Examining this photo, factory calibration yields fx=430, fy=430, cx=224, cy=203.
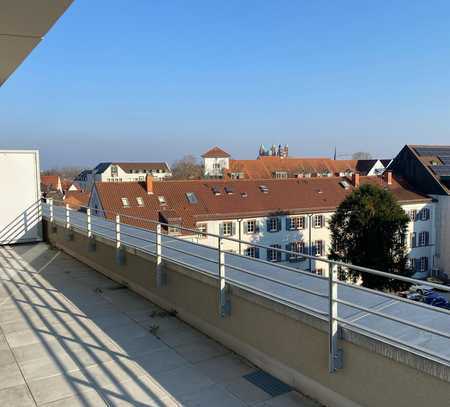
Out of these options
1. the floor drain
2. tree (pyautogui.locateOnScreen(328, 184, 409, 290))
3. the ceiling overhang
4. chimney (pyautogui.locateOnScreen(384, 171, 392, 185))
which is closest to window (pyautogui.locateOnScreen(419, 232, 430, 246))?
chimney (pyautogui.locateOnScreen(384, 171, 392, 185))

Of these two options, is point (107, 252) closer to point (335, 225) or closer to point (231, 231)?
point (335, 225)

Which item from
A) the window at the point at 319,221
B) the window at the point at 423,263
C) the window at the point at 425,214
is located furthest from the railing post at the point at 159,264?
the window at the point at 425,214

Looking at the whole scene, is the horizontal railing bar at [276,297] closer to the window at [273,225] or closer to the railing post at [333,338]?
the railing post at [333,338]

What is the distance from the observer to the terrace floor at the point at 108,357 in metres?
3.80

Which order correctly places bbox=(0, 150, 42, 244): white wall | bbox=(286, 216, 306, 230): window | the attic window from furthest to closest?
bbox=(286, 216, 306, 230): window → the attic window → bbox=(0, 150, 42, 244): white wall

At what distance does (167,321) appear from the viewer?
5766 millimetres

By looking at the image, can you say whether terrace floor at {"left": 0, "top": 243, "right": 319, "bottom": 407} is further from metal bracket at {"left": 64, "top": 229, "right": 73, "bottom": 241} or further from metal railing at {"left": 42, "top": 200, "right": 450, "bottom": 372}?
metal bracket at {"left": 64, "top": 229, "right": 73, "bottom": 241}

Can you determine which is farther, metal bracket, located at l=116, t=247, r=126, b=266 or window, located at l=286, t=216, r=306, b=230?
window, located at l=286, t=216, r=306, b=230

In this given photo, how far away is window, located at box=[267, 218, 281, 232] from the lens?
38.4m

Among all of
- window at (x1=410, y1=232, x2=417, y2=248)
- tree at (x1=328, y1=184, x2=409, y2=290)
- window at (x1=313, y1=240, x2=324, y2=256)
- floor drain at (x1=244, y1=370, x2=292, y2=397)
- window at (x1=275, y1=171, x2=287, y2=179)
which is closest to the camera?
floor drain at (x1=244, y1=370, x2=292, y2=397)

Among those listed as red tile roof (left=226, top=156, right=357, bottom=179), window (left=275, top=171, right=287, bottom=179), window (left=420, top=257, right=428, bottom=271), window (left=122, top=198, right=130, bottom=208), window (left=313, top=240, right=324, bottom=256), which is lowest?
window (left=420, top=257, right=428, bottom=271)

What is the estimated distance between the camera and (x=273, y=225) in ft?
127

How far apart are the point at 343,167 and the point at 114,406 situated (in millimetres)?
97445

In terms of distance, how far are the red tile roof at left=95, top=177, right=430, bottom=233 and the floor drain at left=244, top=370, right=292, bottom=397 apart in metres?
28.9
